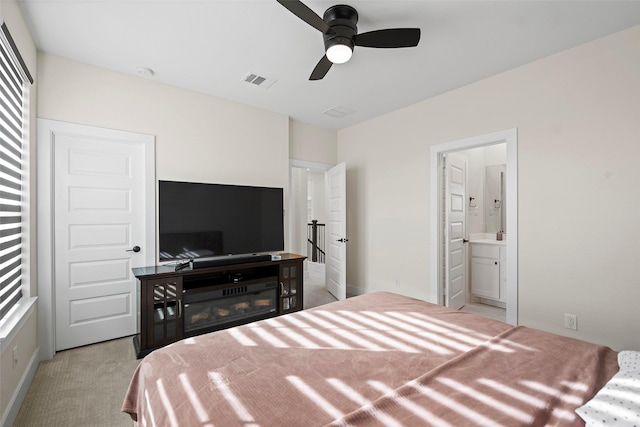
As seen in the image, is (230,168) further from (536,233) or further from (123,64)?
(536,233)

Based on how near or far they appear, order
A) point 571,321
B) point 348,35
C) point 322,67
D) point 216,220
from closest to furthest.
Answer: point 348,35
point 322,67
point 571,321
point 216,220

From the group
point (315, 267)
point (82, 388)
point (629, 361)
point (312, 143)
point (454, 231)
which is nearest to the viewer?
point (629, 361)

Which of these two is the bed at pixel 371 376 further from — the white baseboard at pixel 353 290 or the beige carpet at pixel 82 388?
the white baseboard at pixel 353 290

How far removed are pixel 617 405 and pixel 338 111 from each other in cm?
387

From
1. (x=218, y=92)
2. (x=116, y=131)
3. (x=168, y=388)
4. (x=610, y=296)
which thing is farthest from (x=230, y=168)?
(x=610, y=296)

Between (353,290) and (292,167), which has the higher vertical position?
(292,167)

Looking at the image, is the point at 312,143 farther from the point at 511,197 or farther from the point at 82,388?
the point at 82,388

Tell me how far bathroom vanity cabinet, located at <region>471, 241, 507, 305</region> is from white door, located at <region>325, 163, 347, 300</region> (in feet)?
6.17

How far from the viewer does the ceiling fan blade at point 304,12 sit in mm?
1716

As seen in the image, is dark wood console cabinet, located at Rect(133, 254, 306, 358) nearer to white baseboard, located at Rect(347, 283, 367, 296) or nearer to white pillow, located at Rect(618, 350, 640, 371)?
white baseboard, located at Rect(347, 283, 367, 296)

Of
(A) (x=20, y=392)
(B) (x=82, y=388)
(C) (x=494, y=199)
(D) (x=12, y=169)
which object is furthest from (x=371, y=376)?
(C) (x=494, y=199)

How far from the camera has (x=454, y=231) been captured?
3.89 meters

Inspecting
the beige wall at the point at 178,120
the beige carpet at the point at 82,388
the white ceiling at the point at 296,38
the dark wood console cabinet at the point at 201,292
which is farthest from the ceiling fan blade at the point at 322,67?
the beige carpet at the point at 82,388

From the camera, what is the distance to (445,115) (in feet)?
11.7
